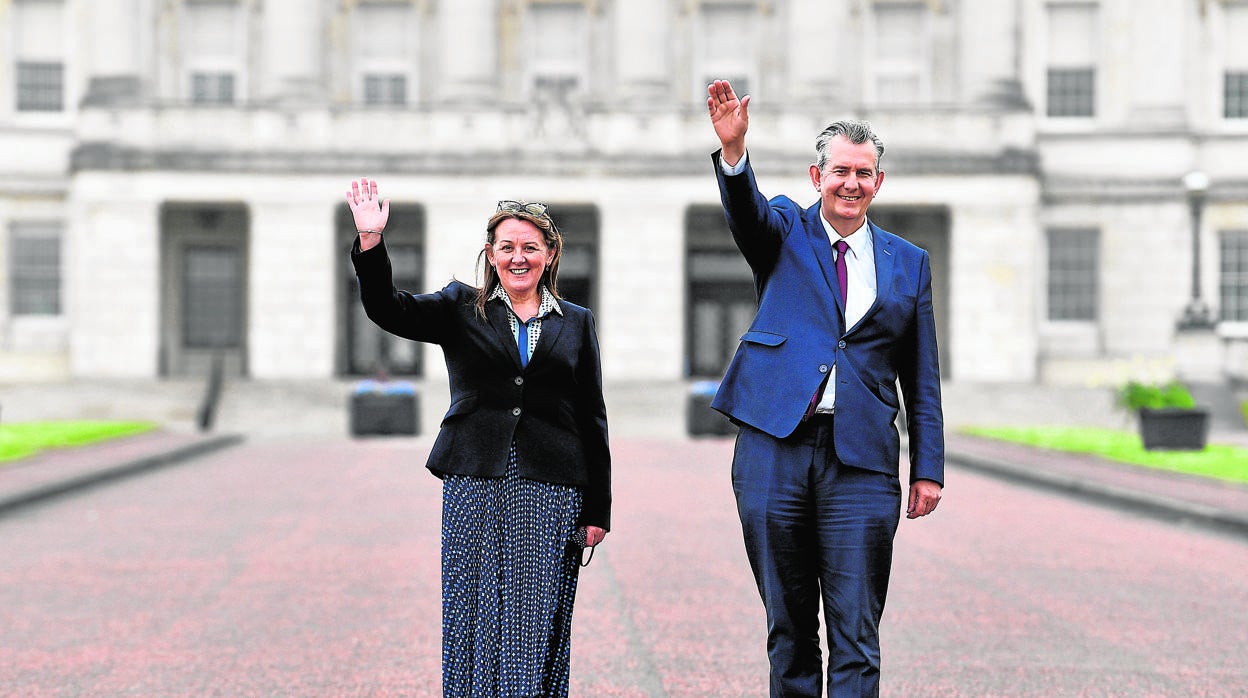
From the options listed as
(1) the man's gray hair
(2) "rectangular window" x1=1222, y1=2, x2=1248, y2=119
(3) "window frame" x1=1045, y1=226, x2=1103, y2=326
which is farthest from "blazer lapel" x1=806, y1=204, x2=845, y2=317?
(2) "rectangular window" x1=1222, y1=2, x2=1248, y2=119

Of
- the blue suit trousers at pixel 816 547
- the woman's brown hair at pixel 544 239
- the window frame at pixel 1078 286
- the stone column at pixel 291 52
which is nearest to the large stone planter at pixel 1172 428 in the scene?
the blue suit trousers at pixel 816 547

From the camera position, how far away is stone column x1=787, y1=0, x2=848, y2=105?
37594 millimetres

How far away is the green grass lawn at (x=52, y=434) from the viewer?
65.2 ft

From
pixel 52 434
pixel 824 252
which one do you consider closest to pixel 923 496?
pixel 824 252

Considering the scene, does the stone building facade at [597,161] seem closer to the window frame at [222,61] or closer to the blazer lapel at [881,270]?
the window frame at [222,61]

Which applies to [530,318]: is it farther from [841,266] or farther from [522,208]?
[841,266]

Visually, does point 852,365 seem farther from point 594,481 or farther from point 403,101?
point 403,101

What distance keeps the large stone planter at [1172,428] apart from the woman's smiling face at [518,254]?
56.9ft

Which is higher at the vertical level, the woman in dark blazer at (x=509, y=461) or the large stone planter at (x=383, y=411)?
the woman in dark blazer at (x=509, y=461)

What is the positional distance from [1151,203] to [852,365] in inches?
1511

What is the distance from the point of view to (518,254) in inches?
187

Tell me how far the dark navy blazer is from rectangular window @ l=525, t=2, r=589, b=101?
36290 mm

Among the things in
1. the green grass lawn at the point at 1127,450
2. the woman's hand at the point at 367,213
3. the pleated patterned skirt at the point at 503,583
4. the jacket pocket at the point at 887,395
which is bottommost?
the green grass lawn at the point at 1127,450

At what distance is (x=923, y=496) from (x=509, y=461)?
1.40m
